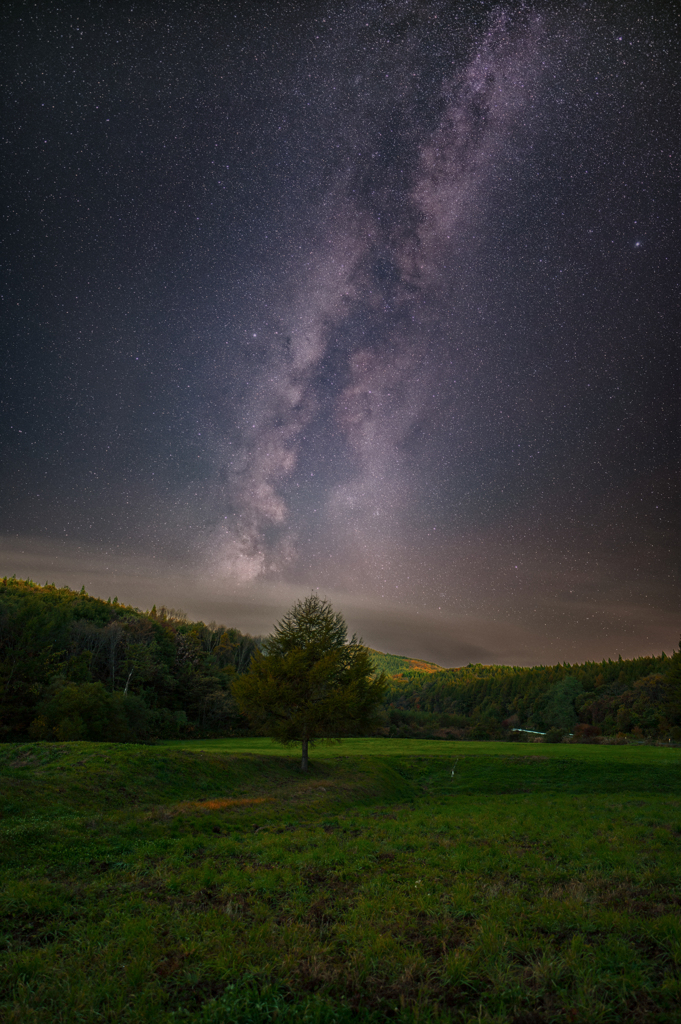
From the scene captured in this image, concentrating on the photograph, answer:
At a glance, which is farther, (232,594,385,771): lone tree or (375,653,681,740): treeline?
(375,653,681,740): treeline

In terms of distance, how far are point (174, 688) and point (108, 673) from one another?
10.6 meters

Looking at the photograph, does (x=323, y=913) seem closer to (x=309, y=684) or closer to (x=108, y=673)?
(x=309, y=684)

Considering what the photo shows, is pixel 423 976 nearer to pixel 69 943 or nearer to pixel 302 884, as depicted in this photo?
pixel 302 884

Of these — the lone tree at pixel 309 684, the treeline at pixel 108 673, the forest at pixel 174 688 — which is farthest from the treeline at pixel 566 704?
the lone tree at pixel 309 684

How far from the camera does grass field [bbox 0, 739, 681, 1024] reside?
5.24 metres

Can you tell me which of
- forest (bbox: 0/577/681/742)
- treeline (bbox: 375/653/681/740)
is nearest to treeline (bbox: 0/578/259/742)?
forest (bbox: 0/577/681/742)

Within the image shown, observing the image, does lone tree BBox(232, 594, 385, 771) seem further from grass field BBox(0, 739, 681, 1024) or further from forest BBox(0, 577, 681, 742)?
grass field BBox(0, 739, 681, 1024)

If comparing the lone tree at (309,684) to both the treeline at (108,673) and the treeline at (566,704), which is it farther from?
the treeline at (566,704)

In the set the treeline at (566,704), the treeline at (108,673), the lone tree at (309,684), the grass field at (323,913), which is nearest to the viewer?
the grass field at (323,913)

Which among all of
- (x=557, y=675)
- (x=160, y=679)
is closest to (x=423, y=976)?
(x=160, y=679)

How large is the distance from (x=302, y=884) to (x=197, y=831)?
7.02m

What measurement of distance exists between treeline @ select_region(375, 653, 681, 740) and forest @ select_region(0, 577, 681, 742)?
0.31 m

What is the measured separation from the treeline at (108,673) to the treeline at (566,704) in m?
31.8

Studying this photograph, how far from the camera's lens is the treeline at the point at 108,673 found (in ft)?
129
